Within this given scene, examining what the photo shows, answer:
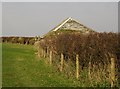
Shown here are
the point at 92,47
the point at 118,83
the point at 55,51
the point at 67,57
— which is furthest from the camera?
the point at 55,51

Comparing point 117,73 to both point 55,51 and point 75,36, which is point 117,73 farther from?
A: point 55,51

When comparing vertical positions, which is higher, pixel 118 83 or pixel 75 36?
pixel 75 36

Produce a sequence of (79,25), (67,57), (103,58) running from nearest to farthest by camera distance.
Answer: (103,58) < (67,57) < (79,25)

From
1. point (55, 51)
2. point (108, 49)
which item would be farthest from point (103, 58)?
point (55, 51)

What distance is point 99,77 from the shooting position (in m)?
13.3

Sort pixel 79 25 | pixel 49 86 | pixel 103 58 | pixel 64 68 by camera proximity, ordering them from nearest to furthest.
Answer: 1. pixel 49 86
2. pixel 103 58
3. pixel 64 68
4. pixel 79 25

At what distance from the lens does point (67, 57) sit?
20.1 m

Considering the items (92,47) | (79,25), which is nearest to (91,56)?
(92,47)

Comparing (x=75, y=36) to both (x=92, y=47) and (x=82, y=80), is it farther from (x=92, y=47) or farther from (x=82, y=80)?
(x=82, y=80)

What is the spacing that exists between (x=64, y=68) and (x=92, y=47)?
9.21 feet

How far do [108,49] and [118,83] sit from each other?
5.85 ft

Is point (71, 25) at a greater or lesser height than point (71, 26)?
greater

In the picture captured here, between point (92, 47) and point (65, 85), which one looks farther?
point (92, 47)

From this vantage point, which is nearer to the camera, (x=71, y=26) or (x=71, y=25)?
(x=71, y=26)
